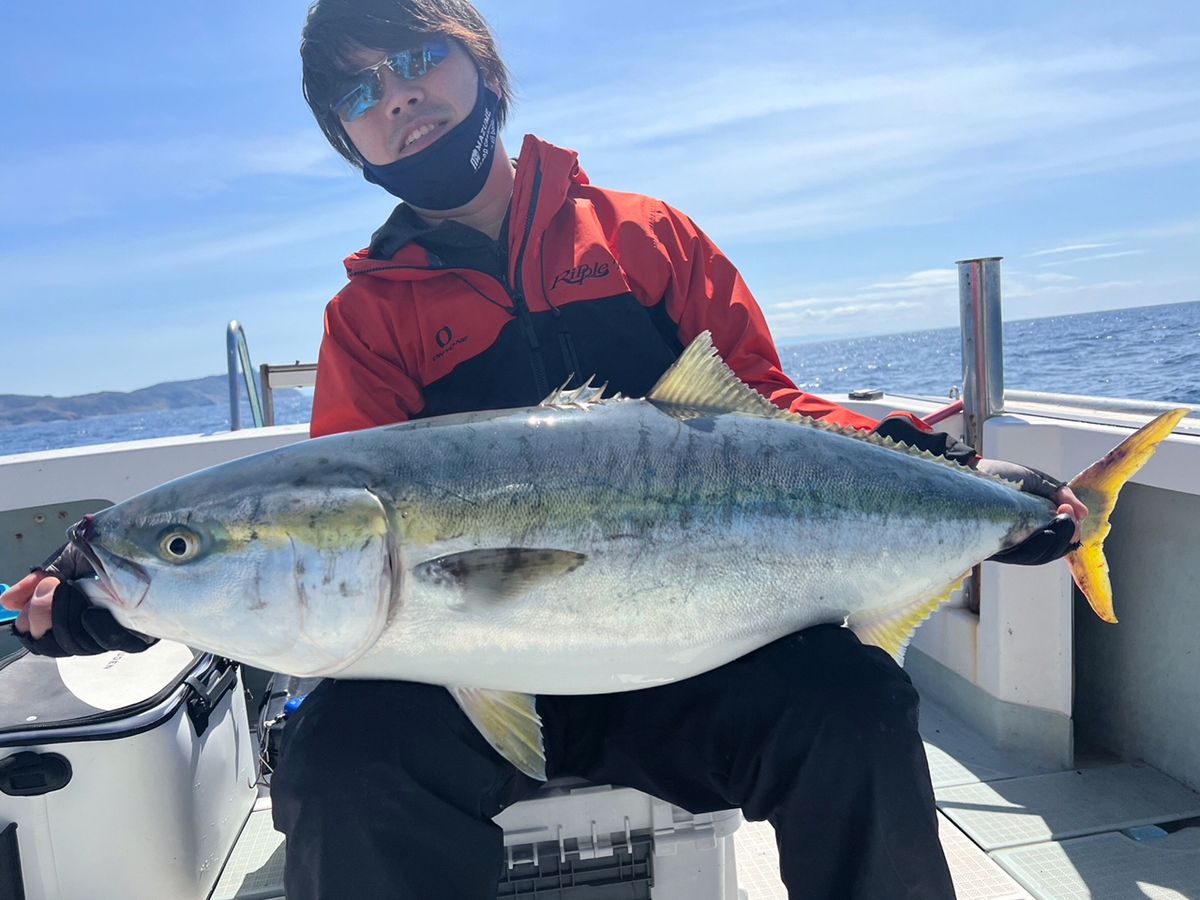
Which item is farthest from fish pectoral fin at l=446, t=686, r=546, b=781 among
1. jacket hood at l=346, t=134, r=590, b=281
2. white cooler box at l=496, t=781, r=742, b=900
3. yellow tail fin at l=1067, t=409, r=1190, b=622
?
yellow tail fin at l=1067, t=409, r=1190, b=622

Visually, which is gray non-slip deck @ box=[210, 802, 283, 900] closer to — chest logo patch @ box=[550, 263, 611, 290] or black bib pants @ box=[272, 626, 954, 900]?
black bib pants @ box=[272, 626, 954, 900]

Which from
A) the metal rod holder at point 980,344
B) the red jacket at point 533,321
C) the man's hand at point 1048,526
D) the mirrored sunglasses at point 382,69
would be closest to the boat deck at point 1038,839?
the metal rod holder at point 980,344

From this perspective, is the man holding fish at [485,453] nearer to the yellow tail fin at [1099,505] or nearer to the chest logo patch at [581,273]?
the chest logo patch at [581,273]

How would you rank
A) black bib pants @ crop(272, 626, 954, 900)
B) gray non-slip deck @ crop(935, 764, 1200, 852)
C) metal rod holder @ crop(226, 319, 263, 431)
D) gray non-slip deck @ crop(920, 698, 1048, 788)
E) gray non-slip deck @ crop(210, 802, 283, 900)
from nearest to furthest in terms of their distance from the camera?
black bib pants @ crop(272, 626, 954, 900), gray non-slip deck @ crop(210, 802, 283, 900), gray non-slip deck @ crop(935, 764, 1200, 852), gray non-slip deck @ crop(920, 698, 1048, 788), metal rod holder @ crop(226, 319, 263, 431)

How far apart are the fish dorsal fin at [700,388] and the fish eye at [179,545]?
1.05m

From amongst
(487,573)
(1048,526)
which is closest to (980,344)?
(1048,526)

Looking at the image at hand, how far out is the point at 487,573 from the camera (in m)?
1.78

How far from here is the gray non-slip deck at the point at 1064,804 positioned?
303 cm

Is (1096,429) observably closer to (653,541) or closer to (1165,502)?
(1165,502)

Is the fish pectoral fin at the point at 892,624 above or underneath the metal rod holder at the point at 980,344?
underneath

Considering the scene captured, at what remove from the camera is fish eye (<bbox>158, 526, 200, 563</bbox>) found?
70.1 inches

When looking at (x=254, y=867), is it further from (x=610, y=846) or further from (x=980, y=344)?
(x=980, y=344)

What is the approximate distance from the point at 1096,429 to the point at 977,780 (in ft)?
4.69

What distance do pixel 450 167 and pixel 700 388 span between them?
116 centimetres
